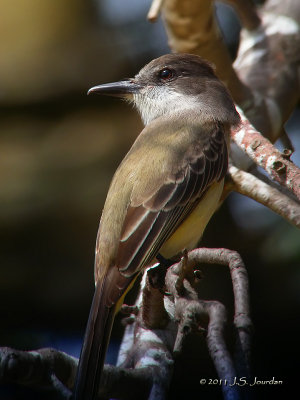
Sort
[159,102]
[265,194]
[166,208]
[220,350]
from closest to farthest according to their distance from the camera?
1. [220,350]
2. [166,208]
3. [265,194]
4. [159,102]

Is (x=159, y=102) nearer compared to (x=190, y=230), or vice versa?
(x=190, y=230)

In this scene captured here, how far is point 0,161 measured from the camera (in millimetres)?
6387

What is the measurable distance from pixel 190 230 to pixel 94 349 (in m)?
1.15

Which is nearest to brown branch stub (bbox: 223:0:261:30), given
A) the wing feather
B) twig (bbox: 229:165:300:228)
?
twig (bbox: 229:165:300:228)

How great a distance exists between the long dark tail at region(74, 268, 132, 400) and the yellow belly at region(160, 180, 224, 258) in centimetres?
55

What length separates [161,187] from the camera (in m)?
3.98

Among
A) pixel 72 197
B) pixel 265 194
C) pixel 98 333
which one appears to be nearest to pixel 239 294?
pixel 98 333

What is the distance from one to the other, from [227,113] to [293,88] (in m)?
1.19

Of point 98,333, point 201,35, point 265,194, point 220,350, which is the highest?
point 201,35

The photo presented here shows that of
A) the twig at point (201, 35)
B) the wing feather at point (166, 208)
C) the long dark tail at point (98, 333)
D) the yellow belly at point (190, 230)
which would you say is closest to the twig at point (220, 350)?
the long dark tail at point (98, 333)

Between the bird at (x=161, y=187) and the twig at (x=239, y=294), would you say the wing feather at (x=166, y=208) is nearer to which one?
the bird at (x=161, y=187)

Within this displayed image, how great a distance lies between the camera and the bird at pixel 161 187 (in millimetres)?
3440

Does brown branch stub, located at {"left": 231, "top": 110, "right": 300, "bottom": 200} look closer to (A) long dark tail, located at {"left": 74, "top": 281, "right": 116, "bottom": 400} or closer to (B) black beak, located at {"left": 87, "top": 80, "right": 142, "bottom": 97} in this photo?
(B) black beak, located at {"left": 87, "top": 80, "right": 142, "bottom": 97}

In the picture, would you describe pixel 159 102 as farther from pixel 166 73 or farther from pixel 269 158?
pixel 269 158
